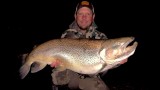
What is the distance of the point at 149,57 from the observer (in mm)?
13312

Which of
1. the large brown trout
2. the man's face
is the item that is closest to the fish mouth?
the large brown trout

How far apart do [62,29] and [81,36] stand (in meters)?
21.4

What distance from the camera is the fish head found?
14.5ft

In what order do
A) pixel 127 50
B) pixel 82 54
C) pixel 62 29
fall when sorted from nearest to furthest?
pixel 127 50 < pixel 82 54 < pixel 62 29

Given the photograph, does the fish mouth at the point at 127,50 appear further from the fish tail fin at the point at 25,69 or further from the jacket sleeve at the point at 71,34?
the fish tail fin at the point at 25,69

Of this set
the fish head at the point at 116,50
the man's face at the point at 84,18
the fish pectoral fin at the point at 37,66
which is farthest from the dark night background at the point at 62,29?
the fish head at the point at 116,50

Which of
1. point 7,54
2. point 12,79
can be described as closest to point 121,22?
point 7,54

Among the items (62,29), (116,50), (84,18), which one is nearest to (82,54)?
(116,50)

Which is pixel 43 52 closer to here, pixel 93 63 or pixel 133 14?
pixel 93 63

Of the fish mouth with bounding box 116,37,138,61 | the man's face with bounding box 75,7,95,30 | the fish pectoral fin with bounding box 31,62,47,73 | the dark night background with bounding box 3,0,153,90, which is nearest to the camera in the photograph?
the fish mouth with bounding box 116,37,138,61

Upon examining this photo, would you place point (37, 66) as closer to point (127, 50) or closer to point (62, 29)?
point (127, 50)

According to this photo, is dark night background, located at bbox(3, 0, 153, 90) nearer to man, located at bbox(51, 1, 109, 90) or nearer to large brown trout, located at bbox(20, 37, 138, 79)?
large brown trout, located at bbox(20, 37, 138, 79)

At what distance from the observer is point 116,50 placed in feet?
14.7

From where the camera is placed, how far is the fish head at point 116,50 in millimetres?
4410
